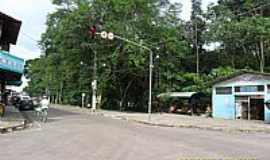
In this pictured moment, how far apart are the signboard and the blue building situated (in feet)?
64.2

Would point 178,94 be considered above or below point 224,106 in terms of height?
above

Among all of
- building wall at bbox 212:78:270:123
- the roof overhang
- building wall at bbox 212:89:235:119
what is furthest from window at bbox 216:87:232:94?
the roof overhang

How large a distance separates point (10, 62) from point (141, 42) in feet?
75.1

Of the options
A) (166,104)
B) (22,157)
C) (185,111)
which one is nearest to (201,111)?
(185,111)

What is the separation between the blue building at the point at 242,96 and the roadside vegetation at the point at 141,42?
738 cm

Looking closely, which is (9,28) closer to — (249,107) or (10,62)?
(10,62)

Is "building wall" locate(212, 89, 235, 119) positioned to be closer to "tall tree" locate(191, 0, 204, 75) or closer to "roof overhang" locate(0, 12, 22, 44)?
"roof overhang" locate(0, 12, 22, 44)

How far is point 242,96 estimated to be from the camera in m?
38.6

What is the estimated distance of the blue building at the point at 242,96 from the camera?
36219 mm

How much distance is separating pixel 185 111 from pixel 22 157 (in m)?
40.3

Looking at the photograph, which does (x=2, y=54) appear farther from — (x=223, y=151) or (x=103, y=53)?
(x=103, y=53)

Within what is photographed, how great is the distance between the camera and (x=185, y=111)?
50.8 meters

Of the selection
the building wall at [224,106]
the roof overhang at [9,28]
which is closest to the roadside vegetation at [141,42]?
the building wall at [224,106]

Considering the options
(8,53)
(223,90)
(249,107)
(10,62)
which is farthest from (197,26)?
(10,62)
